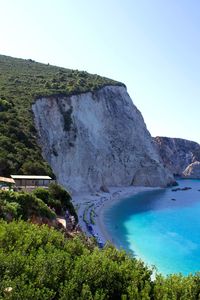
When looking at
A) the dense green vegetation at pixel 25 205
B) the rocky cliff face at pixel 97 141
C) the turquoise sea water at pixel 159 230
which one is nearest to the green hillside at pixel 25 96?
the rocky cliff face at pixel 97 141

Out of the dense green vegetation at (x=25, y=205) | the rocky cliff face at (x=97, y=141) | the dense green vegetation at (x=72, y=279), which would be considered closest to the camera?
the dense green vegetation at (x=72, y=279)

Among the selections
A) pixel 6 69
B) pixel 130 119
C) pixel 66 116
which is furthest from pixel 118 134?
pixel 6 69

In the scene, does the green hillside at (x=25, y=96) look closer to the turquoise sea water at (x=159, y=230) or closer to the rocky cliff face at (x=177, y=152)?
the turquoise sea water at (x=159, y=230)

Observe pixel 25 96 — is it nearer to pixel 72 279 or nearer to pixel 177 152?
pixel 72 279

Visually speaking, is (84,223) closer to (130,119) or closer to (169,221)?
(169,221)

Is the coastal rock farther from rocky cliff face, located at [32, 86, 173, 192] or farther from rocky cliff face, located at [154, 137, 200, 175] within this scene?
rocky cliff face, located at [32, 86, 173, 192]

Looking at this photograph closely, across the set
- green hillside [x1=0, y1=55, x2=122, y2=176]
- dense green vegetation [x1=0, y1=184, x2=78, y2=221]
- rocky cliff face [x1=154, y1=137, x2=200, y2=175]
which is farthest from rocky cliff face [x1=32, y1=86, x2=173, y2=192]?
rocky cliff face [x1=154, y1=137, x2=200, y2=175]
